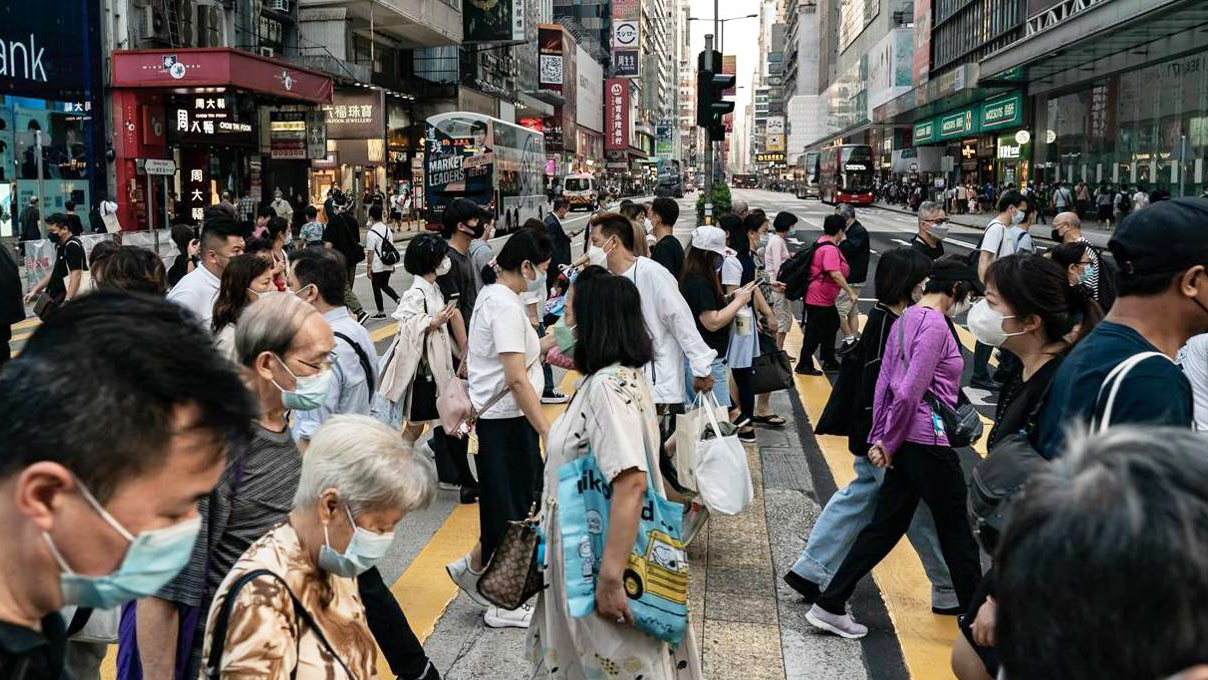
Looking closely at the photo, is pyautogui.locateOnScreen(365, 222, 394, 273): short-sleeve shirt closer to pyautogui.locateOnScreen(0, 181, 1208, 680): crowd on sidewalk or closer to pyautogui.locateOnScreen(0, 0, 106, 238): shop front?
pyautogui.locateOnScreen(0, 181, 1208, 680): crowd on sidewalk

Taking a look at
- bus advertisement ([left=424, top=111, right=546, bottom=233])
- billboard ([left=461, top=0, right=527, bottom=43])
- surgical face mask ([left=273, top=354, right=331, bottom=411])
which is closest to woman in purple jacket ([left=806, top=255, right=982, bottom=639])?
surgical face mask ([left=273, top=354, right=331, bottom=411])

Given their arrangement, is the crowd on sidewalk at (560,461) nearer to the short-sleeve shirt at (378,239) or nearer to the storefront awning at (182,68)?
the short-sleeve shirt at (378,239)

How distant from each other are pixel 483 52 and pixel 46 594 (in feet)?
212

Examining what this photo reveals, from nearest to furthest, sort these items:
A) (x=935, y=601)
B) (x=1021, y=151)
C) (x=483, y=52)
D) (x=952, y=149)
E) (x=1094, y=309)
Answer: (x=1094, y=309)
(x=935, y=601)
(x=1021, y=151)
(x=483, y=52)
(x=952, y=149)

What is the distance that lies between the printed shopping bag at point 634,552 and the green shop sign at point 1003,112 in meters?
55.2

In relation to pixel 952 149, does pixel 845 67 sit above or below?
above

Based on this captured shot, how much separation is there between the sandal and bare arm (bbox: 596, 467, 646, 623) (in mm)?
6280

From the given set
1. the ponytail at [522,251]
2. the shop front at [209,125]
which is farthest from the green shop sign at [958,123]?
the ponytail at [522,251]

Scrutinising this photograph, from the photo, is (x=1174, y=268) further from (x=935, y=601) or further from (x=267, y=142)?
(x=267, y=142)

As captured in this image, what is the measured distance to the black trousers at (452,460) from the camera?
742 centimetres

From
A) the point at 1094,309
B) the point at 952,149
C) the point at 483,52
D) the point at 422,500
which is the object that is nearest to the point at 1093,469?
the point at 422,500

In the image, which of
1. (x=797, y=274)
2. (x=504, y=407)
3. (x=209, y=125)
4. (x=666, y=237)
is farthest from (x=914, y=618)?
(x=209, y=125)

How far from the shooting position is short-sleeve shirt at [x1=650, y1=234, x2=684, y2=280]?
930cm

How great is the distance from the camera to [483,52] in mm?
63562
